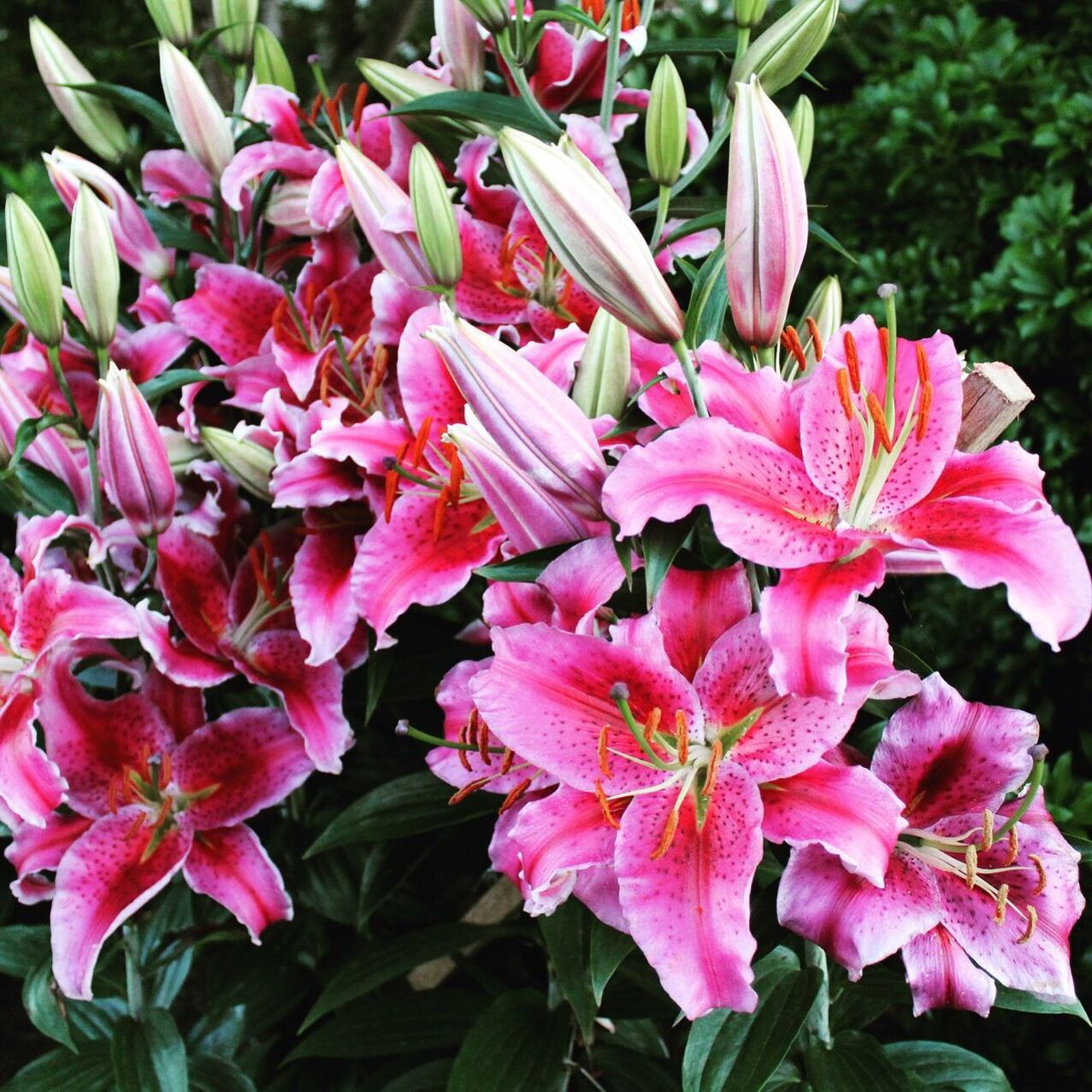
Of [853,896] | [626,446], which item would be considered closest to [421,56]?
[626,446]

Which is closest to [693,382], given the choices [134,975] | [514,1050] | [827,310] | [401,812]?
[827,310]

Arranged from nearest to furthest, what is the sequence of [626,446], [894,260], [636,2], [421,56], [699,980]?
1. [699,980]
2. [626,446]
3. [636,2]
4. [894,260]
5. [421,56]

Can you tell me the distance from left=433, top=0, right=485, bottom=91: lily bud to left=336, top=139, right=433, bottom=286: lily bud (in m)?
0.13

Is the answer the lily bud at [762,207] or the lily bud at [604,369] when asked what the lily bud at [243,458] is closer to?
the lily bud at [604,369]

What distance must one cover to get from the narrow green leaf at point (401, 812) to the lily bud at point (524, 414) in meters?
0.31

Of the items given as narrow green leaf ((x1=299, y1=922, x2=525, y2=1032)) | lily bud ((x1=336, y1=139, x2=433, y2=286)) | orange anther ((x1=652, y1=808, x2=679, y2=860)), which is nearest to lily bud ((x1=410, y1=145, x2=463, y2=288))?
lily bud ((x1=336, y1=139, x2=433, y2=286))

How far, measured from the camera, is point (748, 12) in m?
0.79

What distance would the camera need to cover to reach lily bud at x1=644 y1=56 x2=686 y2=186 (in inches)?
28.6

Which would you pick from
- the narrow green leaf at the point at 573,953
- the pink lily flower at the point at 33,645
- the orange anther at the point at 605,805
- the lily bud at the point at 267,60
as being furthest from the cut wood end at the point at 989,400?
the lily bud at the point at 267,60

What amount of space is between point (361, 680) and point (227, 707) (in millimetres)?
155

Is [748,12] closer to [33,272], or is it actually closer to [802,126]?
[802,126]

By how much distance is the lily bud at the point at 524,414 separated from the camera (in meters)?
0.56

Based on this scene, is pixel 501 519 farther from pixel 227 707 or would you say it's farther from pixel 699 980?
pixel 227 707

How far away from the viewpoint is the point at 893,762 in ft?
2.06
